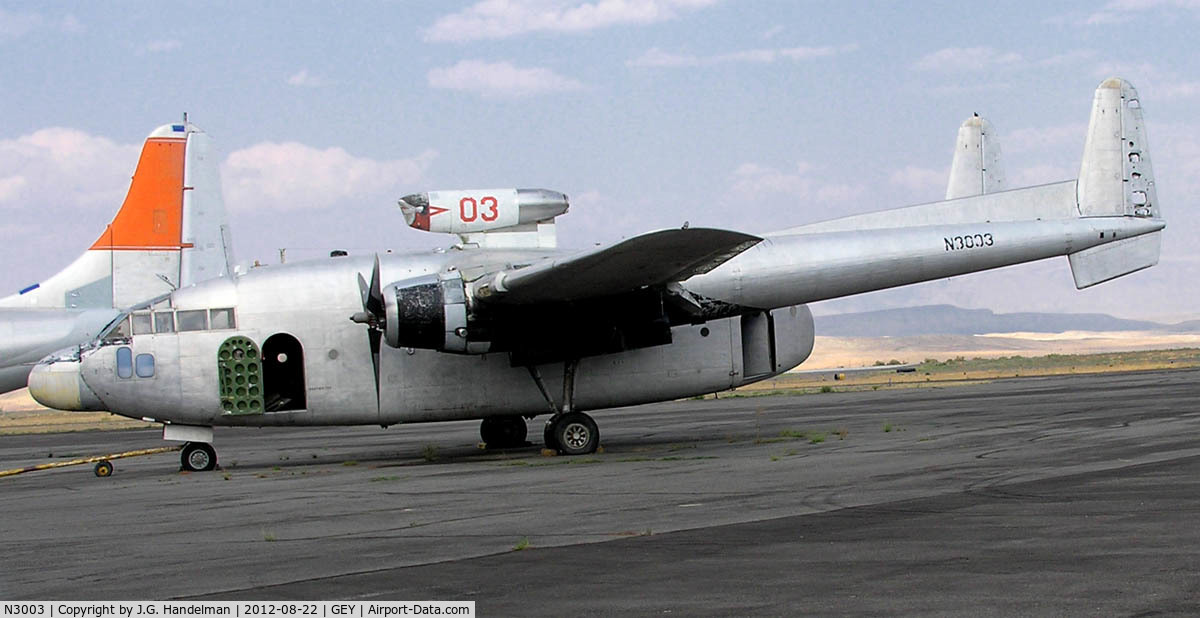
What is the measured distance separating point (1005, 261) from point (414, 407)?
11.5m

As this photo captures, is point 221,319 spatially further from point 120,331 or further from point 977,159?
point 977,159

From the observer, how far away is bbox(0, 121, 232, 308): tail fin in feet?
107

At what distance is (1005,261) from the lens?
2403cm

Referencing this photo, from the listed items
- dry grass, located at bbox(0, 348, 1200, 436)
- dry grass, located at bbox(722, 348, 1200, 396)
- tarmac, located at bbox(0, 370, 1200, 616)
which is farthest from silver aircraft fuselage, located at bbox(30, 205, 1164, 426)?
dry grass, located at bbox(722, 348, 1200, 396)

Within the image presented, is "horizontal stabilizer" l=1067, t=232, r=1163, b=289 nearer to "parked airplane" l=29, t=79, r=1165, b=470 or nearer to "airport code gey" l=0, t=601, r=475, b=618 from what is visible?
"parked airplane" l=29, t=79, r=1165, b=470

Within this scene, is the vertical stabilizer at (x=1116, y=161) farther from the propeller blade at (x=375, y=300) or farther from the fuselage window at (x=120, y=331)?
the fuselage window at (x=120, y=331)

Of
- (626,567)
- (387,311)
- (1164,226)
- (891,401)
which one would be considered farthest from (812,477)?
(891,401)

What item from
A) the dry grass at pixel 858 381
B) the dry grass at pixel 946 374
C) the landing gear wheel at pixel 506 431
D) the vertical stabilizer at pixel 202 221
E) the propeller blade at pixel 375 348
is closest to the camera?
the propeller blade at pixel 375 348

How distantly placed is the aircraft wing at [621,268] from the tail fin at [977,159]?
11.2m

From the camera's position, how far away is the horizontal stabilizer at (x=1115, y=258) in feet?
80.4

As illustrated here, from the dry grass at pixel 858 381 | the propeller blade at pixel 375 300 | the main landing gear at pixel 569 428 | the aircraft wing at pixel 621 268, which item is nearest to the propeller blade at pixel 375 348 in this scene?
the propeller blade at pixel 375 300

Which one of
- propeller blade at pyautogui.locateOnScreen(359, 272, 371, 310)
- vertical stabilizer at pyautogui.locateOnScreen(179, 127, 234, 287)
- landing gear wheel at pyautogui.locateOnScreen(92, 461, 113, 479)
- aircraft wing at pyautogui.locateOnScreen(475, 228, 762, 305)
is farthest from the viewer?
vertical stabilizer at pyautogui.locateOnScreen(179, 127, 234, 287)

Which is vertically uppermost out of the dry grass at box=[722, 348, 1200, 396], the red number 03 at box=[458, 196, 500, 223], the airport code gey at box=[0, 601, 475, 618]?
the red number 03 at box=[458, 196, 500, 223]

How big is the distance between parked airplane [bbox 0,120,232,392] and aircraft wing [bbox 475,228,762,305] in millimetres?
14317
